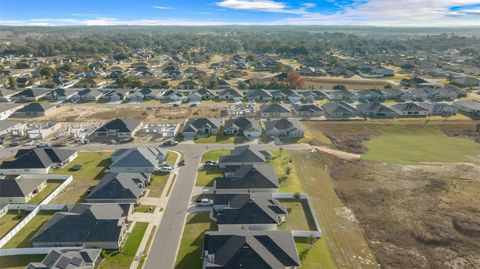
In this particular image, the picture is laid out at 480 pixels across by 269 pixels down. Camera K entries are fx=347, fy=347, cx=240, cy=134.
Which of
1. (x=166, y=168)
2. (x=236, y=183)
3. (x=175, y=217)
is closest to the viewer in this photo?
(x=175, y=217)

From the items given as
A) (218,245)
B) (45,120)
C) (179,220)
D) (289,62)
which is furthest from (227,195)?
(289,62)

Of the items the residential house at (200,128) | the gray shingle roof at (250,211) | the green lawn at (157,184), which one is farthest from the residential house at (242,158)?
the residential house at (200,128)

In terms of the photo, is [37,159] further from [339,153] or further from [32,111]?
[339,153]

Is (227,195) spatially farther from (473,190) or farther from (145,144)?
(473,190)

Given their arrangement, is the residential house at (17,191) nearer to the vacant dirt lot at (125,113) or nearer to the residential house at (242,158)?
the residential house at (242,158)

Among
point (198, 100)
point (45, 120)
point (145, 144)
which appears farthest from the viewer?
point (198, 100)

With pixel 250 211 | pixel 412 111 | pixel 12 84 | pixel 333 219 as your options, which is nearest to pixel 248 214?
pixel 250 211

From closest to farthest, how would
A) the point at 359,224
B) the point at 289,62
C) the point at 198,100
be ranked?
1. the point at 359,224
2. the point at 198,100
3. the point at 289,62
